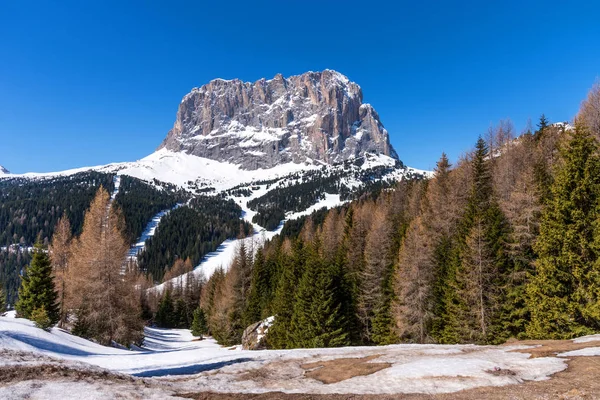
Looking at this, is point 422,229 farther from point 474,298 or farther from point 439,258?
point 474,298

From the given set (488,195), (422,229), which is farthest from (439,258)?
Result: (488,195)

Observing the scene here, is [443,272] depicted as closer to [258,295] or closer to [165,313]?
[258,295]

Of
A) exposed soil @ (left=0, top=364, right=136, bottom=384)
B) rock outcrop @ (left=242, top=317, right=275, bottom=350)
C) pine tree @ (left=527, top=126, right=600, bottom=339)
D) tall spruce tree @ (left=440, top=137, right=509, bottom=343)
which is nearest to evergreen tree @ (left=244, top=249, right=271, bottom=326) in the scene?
rock outcrop @ (left=242, top=317, right=275, bottom=350)

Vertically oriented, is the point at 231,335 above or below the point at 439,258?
below

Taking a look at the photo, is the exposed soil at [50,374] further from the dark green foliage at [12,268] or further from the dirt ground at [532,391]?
the dark green foliage at [12,268]

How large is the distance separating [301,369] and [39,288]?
102 feet

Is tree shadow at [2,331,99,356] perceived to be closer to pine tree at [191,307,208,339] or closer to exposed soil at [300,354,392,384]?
exposed soil at [300,354,392,384]

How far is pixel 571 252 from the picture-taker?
19859 mm

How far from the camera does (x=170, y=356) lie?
74.7ft

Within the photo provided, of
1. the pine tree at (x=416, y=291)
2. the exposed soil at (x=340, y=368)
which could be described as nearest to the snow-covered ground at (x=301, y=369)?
the exposed soil at (x=340, y=368)

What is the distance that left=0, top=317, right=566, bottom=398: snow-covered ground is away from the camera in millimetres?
11305

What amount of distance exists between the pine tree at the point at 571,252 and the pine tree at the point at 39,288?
41.9 m

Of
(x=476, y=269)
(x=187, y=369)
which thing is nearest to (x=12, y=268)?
(x=187, y=369)

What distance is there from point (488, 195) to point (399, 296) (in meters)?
16.1
